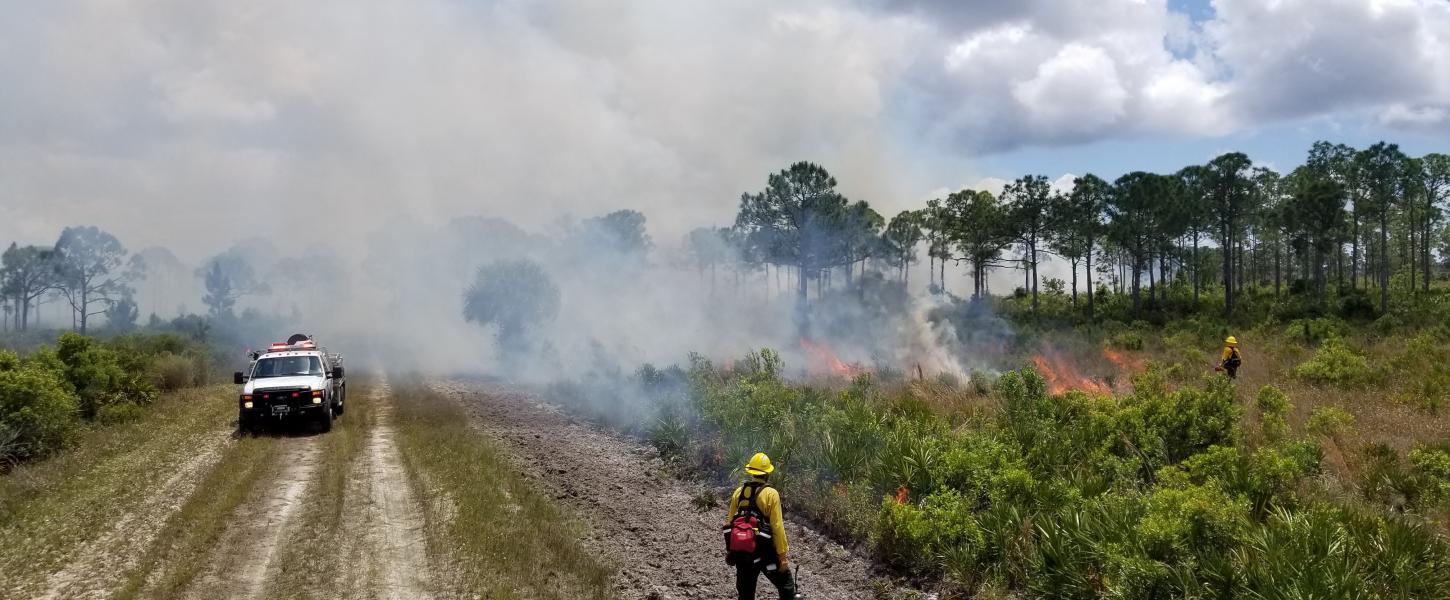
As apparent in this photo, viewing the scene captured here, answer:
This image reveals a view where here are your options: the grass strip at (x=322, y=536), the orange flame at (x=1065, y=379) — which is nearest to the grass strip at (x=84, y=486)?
the grass strip at (x=322, y=536)

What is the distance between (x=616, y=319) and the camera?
4197 cm

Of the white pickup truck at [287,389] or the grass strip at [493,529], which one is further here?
the white pickup truck at [287,389]

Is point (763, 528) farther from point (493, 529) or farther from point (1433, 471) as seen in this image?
point (1433, 471)

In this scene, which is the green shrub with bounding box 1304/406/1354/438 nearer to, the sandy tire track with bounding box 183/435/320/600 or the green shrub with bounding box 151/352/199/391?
the sandy tire track with bounding box 183/435/320/600

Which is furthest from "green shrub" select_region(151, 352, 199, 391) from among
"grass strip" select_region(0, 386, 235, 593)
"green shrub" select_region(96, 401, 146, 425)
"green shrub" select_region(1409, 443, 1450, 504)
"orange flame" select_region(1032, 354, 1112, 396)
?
"green shrub" select_region(1409, 443, 1450, 504)

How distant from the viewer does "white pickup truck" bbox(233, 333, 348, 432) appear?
1831 centimetres

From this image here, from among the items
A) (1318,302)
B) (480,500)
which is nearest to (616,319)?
(480,500)

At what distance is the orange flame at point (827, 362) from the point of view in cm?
2705

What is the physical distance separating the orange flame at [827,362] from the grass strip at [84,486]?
1868 cm

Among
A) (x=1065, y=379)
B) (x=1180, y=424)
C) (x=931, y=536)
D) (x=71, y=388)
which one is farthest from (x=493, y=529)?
(x=1065, y=379)

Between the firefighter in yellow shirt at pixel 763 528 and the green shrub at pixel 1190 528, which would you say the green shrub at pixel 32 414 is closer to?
the firefighter in yellow shirt at pixel 763 528

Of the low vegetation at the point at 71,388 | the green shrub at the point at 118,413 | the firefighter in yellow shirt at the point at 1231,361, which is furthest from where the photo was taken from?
the firefighter in yellow shirt at the point at 1231,361

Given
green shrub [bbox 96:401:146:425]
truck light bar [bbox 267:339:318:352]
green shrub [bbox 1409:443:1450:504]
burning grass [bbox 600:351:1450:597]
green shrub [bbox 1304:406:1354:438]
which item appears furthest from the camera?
truck light bar [bbox 267:339:318:352]

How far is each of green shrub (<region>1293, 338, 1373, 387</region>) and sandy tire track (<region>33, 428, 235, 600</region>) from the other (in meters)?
26.0
